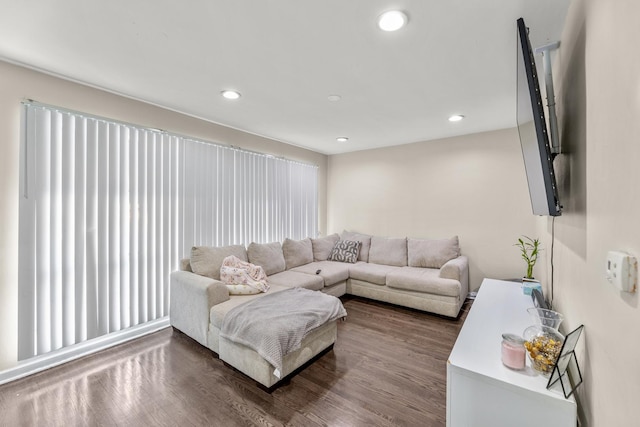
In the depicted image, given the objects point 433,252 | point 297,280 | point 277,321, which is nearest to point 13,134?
point 277,321

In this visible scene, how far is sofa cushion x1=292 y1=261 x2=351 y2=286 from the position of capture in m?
3.63

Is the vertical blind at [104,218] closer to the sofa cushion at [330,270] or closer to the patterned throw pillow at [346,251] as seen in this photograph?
the sofa cushion at [330,270]

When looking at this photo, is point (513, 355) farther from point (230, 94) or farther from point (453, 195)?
point (453, 195)

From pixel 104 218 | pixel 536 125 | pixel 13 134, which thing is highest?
pixel 13 134

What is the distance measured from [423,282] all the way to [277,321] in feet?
6.73

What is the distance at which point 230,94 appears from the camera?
8.43 ft

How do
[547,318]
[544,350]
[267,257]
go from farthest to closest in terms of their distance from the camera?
[267,257] < [547,318] < [544,350]

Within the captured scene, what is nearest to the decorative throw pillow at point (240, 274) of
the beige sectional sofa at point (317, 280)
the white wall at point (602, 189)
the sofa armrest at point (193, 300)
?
the beige sectional sofa at point (317, 280)

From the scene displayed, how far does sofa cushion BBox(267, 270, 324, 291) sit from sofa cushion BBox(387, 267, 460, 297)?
3.22 ft

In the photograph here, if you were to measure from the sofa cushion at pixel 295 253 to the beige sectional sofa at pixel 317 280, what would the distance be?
0.02m

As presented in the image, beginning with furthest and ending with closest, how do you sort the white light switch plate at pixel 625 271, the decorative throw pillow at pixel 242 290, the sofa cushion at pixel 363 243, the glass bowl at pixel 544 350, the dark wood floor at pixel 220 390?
1. the sofa cushion at pixel 363 243
2. the decorative throw pillow at pixel 242 290
3. the dark wood floor at pixel 220 390
4. the glass bowl at pixel 544 350
5. the white light switch plate at pixel 625 271

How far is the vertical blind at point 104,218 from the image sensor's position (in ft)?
7.07

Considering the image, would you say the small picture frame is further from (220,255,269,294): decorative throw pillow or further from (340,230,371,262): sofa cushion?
(340,230,371,262): sofa cushion

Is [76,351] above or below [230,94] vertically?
below
